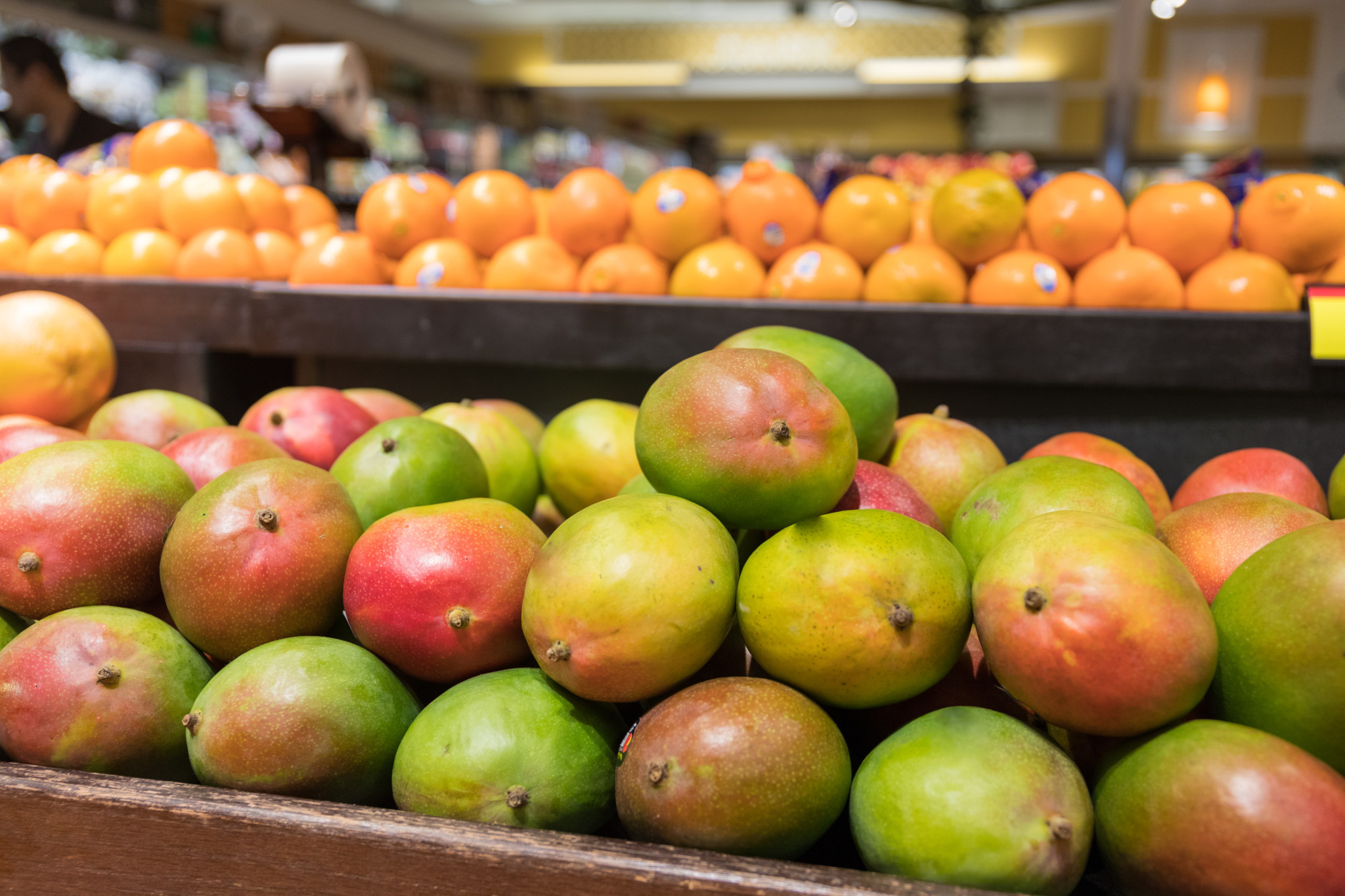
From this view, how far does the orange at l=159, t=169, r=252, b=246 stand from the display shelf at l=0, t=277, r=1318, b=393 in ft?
0.77

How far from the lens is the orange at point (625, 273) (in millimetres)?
1885

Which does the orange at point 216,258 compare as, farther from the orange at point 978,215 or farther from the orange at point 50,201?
the orange at point 978,215

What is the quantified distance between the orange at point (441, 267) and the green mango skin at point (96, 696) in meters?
1.21

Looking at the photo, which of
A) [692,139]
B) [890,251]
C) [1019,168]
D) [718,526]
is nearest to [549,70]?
[692,139]

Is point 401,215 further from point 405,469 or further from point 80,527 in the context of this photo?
point 80,527

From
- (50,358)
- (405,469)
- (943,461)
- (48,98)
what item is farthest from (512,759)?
(48,98)

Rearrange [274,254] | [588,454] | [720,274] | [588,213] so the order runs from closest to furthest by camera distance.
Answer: [588,454] < [720,274] < [588,213] < [274,254]

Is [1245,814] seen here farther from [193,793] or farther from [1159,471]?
[1159,471]

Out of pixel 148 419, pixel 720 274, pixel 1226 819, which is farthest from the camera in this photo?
pixel 720 274

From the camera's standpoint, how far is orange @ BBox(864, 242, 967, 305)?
1.75 metres

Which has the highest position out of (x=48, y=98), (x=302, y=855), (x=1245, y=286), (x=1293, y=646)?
(x=48, y=98)

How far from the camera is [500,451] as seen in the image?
1.24 meters

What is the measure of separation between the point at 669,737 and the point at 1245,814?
409mm

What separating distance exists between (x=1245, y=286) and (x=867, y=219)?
0.69m
